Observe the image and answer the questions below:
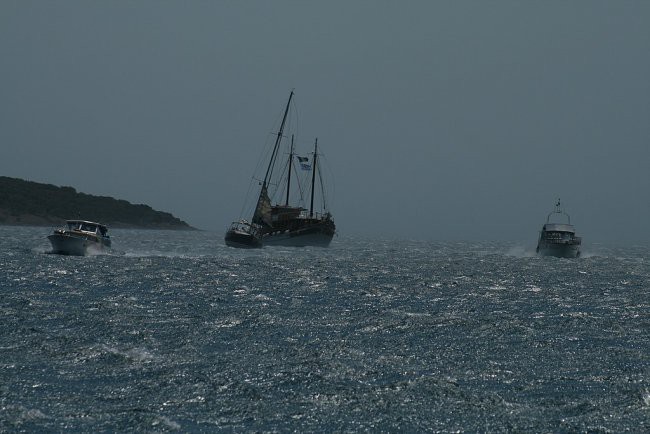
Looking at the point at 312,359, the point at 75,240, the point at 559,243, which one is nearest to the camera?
the point at 312,359

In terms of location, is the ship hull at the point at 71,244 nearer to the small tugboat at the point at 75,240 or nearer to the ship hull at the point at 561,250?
the small tugboat at the point at 75,240

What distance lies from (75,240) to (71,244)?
0.57 metres

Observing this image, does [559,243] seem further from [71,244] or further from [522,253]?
[71,244]

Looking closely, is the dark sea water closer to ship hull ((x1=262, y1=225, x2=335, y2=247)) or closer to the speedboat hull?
the speedboat hull

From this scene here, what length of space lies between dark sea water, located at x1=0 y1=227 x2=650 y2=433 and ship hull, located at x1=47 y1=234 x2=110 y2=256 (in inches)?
933

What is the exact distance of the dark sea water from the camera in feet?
63.1

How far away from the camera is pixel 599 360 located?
27578 millimetres

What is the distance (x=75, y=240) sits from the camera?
75.0 meters

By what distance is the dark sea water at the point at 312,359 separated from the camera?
19.2m

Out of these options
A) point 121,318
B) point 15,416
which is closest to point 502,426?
point 15,416

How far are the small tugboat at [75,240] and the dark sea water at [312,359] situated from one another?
937 inches

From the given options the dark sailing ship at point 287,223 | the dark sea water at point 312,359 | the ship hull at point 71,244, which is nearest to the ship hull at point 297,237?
the dark sailing ship at point 287,223

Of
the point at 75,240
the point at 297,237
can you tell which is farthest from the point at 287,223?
the point at 75,240

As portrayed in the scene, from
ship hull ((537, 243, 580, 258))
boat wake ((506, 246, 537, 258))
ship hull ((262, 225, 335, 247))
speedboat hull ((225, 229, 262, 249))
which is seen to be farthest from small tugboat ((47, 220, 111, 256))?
boat wake ((506, 246, 537, 258))
